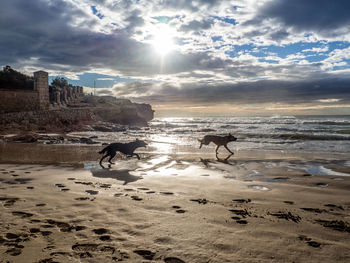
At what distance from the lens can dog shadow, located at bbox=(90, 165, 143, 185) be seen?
575 centimetres

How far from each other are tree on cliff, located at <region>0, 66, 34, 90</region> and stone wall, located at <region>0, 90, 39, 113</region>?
7673 mm

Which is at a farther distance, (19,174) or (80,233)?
→ (19,174)

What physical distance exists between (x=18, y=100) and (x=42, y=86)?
9.99 feet

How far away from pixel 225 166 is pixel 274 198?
3650mm

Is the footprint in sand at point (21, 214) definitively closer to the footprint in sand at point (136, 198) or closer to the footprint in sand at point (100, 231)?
the footprint in sand at point (100, 231)

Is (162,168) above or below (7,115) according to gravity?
below

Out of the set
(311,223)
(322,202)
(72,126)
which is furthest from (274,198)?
(72,126)

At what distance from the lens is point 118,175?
623 cm

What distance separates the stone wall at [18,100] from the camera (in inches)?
936

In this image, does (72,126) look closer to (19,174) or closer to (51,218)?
(19,174)

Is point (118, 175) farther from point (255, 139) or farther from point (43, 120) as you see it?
point (43, 120)

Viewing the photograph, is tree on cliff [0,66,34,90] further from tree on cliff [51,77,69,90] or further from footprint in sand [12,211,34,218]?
footprint in sand [12,211,34,218]

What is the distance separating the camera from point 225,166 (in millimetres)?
7914

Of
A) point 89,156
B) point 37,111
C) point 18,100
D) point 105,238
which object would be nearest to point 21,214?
point 105,238
